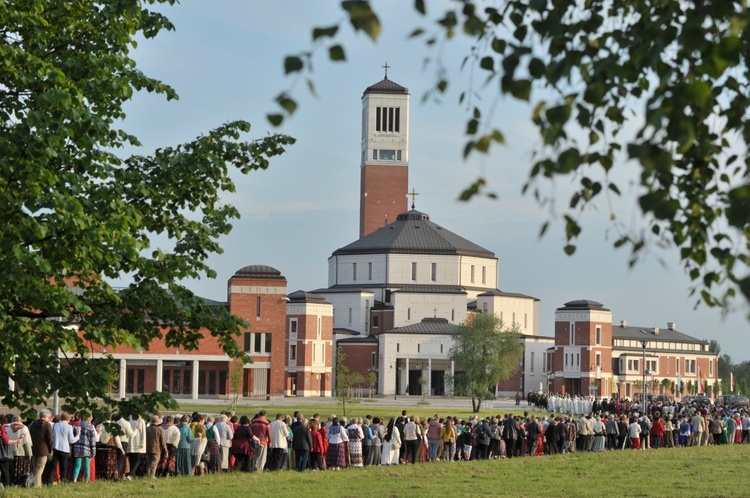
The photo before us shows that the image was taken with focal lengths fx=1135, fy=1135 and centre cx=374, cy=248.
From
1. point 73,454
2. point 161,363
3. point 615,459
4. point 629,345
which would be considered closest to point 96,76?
point 73,454

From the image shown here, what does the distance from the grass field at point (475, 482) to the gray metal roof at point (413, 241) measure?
277ft

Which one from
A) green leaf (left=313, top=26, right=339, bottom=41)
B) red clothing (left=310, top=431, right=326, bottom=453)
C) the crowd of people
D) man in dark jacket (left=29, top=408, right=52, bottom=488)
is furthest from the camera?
red clothing (left=310, top=431, right=326, bottom=453)

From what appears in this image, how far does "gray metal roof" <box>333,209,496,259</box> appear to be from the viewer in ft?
385

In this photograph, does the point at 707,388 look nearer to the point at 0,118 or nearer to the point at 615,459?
the point at 615,459

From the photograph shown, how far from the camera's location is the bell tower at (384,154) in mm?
125250

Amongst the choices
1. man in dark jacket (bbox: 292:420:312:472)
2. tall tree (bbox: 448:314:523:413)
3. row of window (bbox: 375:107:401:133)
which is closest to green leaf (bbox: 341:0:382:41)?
man in dark jacket (bbox: 292:420:312:472)

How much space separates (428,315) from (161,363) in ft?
130

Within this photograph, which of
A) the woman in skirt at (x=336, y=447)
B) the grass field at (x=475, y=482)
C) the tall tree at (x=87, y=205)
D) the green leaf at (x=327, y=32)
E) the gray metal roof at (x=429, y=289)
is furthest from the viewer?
the gray metal roof at (x=429, y=289)

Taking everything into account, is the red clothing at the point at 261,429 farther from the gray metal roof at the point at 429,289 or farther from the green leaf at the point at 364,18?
Result: the gray metal roof at the point at 429,289

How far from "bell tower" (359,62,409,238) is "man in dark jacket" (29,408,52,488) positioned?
104084 millimetres

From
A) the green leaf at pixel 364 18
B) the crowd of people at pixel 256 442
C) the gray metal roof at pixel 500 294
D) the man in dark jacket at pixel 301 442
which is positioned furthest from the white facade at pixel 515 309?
the green leaf at pixel 364 18

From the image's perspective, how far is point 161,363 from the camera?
80562 mm

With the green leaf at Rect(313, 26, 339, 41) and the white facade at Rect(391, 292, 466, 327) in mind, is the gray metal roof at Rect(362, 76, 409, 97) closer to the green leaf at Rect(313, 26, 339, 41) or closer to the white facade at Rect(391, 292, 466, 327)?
the white facade at Rect(391, 292, 466, 327)

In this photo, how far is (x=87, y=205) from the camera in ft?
49.3
